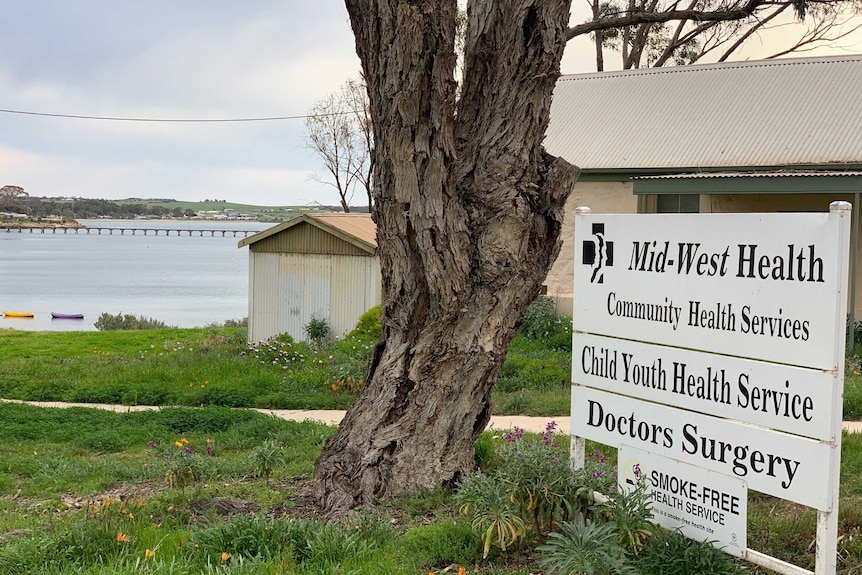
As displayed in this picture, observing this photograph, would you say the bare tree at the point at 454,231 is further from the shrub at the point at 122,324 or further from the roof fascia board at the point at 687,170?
the shrub at the point at 122,324

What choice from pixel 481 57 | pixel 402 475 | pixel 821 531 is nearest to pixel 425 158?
pixel 481 57

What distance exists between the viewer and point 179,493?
6.42 meters

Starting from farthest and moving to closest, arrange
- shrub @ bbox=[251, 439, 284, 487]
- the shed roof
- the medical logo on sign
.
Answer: the shed roof
shrub @ bbox=[251, 439, 284, 487]
the medical logo on sign

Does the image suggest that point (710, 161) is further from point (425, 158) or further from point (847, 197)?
point (425, 158)

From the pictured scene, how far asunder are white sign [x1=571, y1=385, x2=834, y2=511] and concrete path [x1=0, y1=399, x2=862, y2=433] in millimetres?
3768

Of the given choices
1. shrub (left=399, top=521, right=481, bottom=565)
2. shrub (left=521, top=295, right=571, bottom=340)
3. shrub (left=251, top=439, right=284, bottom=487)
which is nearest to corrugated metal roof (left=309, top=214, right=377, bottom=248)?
shrub (left=521, top=295, right=571, bottom=340)

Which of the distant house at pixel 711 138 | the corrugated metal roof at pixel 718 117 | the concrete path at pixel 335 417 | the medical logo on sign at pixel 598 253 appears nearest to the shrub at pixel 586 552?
the medical logo on sign at pixel 598 253

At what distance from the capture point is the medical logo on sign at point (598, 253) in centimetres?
555

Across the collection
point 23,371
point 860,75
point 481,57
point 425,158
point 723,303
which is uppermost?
point 860,75

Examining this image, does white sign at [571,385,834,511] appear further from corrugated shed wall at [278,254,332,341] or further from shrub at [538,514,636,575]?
corrugated shed wall at [278,254,332,341]

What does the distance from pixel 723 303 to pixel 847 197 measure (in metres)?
14.3

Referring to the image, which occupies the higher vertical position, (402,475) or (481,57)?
(481,57)

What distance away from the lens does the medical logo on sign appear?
18.2 feet

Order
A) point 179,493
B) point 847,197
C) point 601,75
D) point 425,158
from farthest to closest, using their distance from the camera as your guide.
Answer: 1. point 601,75
2. point 847,197
3. point 179,493
4. point 425,158
